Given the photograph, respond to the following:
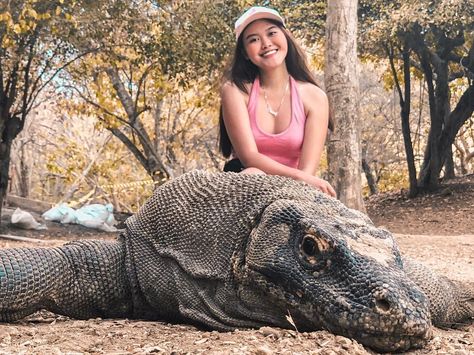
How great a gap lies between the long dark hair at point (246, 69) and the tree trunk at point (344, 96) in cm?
385

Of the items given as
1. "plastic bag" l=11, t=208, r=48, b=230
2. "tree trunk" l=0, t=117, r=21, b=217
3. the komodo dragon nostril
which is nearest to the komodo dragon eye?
the komodo dragon nostril

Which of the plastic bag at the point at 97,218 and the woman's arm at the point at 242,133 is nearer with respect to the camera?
the woman's arm at the point at 242,133

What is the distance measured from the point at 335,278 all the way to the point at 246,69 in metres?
1.62

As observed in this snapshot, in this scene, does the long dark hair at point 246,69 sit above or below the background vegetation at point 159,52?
below

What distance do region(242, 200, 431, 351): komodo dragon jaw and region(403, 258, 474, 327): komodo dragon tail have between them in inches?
21.3

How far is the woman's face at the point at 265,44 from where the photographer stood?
3115 millimetres

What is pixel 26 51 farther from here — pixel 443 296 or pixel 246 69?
pixel 443 296

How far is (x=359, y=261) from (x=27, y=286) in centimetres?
108

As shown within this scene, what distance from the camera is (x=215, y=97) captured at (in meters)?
13.2

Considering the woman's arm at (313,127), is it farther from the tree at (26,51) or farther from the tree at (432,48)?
the tree at (432,48)

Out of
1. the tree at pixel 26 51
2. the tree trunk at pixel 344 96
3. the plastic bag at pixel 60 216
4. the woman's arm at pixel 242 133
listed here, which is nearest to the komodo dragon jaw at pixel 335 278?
the woman's arm at pixel 242 133

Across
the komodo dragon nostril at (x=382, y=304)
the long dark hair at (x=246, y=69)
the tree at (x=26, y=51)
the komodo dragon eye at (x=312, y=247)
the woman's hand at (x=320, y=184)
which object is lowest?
the komodo dragon nostril at (x=382, y=304)

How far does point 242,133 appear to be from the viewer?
2.93 meters

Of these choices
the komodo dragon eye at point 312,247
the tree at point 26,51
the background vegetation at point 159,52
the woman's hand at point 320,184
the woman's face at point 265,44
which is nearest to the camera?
the komodo dragon eye at point 312,247
